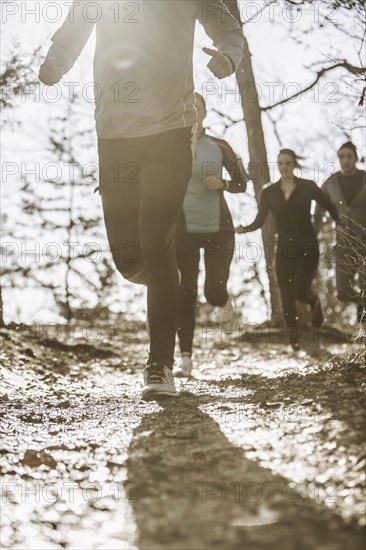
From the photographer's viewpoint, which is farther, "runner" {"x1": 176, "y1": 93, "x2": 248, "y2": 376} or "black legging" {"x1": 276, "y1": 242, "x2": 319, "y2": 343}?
"black legging" {"x1": 276, "y1": 242, "x2": 319, "y2": 343}

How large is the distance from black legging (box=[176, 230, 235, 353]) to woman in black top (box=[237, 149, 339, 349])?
144cm

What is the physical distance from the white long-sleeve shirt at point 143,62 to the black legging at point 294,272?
13.5 feet

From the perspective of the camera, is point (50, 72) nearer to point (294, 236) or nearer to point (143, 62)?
point (143, 62)

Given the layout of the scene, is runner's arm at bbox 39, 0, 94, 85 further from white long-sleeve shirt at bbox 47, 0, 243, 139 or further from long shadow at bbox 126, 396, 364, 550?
long shadow at bbox 126, 396, 364, 550

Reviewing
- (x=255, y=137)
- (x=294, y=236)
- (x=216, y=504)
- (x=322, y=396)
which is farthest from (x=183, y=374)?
(x=255, y=137)

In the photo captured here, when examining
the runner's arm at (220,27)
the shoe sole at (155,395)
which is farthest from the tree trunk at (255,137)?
the shoe sole at (155,395)

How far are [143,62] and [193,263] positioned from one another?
111 inches

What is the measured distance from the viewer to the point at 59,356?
8055 millimetres

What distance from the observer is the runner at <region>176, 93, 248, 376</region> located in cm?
668

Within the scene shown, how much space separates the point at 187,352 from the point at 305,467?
4.29 m

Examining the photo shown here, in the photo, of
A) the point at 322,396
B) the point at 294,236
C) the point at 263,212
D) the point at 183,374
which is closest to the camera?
the point at 322,396

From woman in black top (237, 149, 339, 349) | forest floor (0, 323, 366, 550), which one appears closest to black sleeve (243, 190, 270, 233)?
woman in black top (237, 149, 339, 349)

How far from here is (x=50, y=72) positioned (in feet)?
14.1

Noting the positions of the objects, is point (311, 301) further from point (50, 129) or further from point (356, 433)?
point (50, 129)
